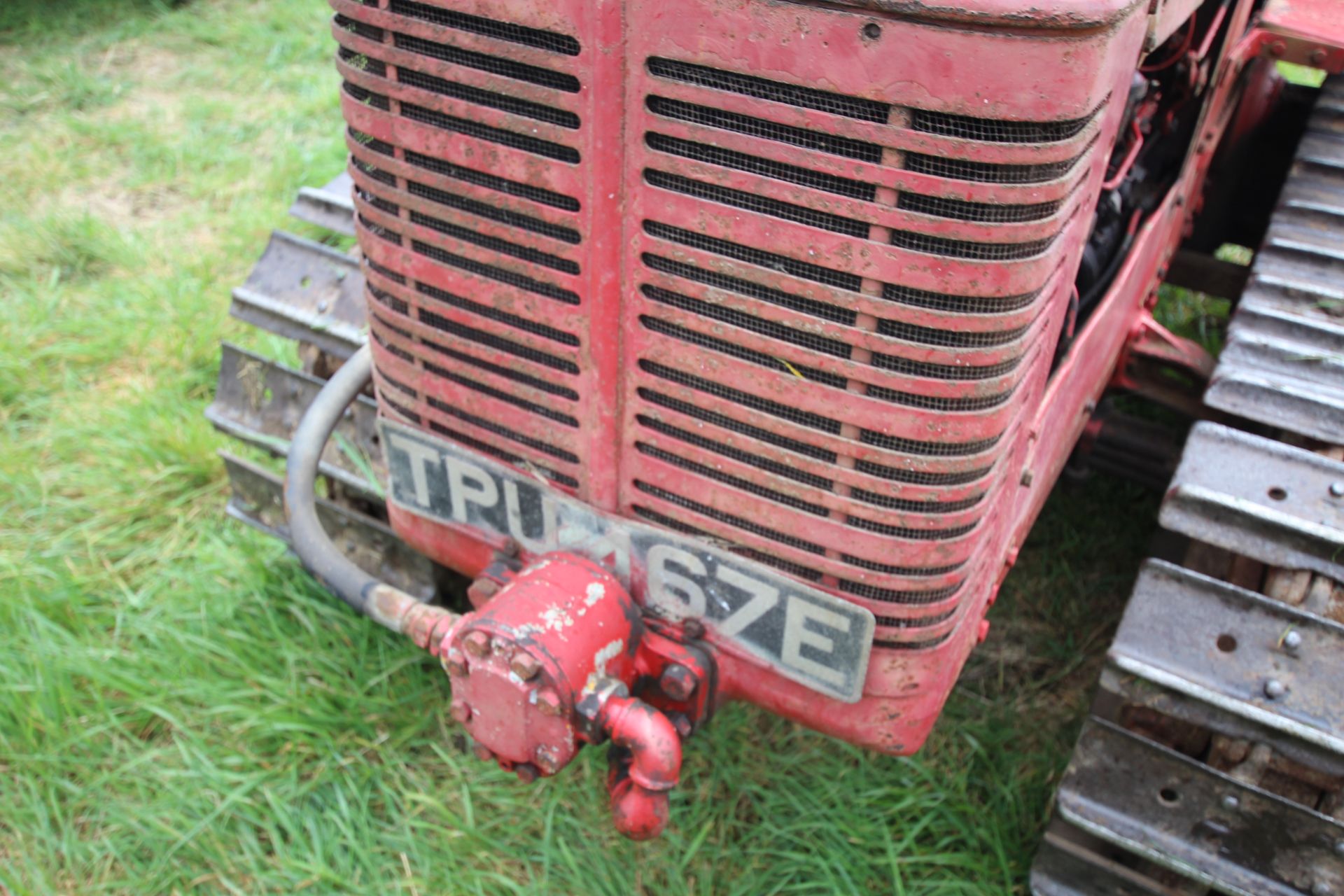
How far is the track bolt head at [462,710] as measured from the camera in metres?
1.93

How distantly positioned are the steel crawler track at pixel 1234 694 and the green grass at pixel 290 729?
0.50 m

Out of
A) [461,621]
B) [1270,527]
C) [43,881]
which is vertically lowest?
[43,881]

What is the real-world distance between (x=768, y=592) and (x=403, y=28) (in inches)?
42.0

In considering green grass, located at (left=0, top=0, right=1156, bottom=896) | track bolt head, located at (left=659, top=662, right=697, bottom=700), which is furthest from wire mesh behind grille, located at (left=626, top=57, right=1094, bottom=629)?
green grass, located at (left=0, top=0, right=1156, bottom=896)

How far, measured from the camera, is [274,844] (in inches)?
96.3

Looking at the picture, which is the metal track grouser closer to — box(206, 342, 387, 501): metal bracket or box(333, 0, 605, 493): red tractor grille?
box(333, 0, 605, 493): red tractor grille

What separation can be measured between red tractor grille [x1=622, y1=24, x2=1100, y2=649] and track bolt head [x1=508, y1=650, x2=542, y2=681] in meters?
0.34

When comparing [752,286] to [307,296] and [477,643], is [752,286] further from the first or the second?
[307,296]

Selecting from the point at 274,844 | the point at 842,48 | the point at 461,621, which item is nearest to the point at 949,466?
the point at 842,48

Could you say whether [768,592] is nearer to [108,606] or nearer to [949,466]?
[949,466]

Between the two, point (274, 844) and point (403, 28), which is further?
point (274, 844)

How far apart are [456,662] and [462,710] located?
11 centimetres

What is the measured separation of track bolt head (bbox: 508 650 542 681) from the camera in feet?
5.80

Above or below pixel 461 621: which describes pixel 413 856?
below
